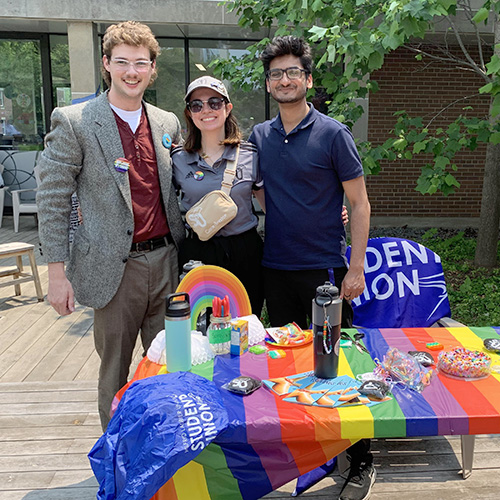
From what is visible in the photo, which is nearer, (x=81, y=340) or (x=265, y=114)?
(x=81, y=340)

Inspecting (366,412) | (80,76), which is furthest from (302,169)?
(80,76)

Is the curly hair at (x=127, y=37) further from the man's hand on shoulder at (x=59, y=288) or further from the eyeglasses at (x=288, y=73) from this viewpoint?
the man's hand on shoulder at (x=59, y=288)

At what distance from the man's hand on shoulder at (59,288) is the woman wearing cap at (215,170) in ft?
1.83

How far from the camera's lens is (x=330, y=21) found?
4492 mm

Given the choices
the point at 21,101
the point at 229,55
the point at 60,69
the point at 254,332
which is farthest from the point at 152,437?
the point at 21,101

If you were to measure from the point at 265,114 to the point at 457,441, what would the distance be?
8.34m

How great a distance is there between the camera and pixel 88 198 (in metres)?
2.37

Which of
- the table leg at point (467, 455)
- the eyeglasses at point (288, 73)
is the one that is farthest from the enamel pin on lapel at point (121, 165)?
the table leg at point (467, 455)

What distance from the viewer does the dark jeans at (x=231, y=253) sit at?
8.37 feet

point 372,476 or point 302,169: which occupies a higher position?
point 302,169

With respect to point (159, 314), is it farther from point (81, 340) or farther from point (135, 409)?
point (81, 340)

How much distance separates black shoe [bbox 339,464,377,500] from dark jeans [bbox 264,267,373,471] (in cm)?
70

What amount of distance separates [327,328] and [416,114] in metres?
8.82

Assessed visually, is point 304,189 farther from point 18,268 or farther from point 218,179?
point 18,268
